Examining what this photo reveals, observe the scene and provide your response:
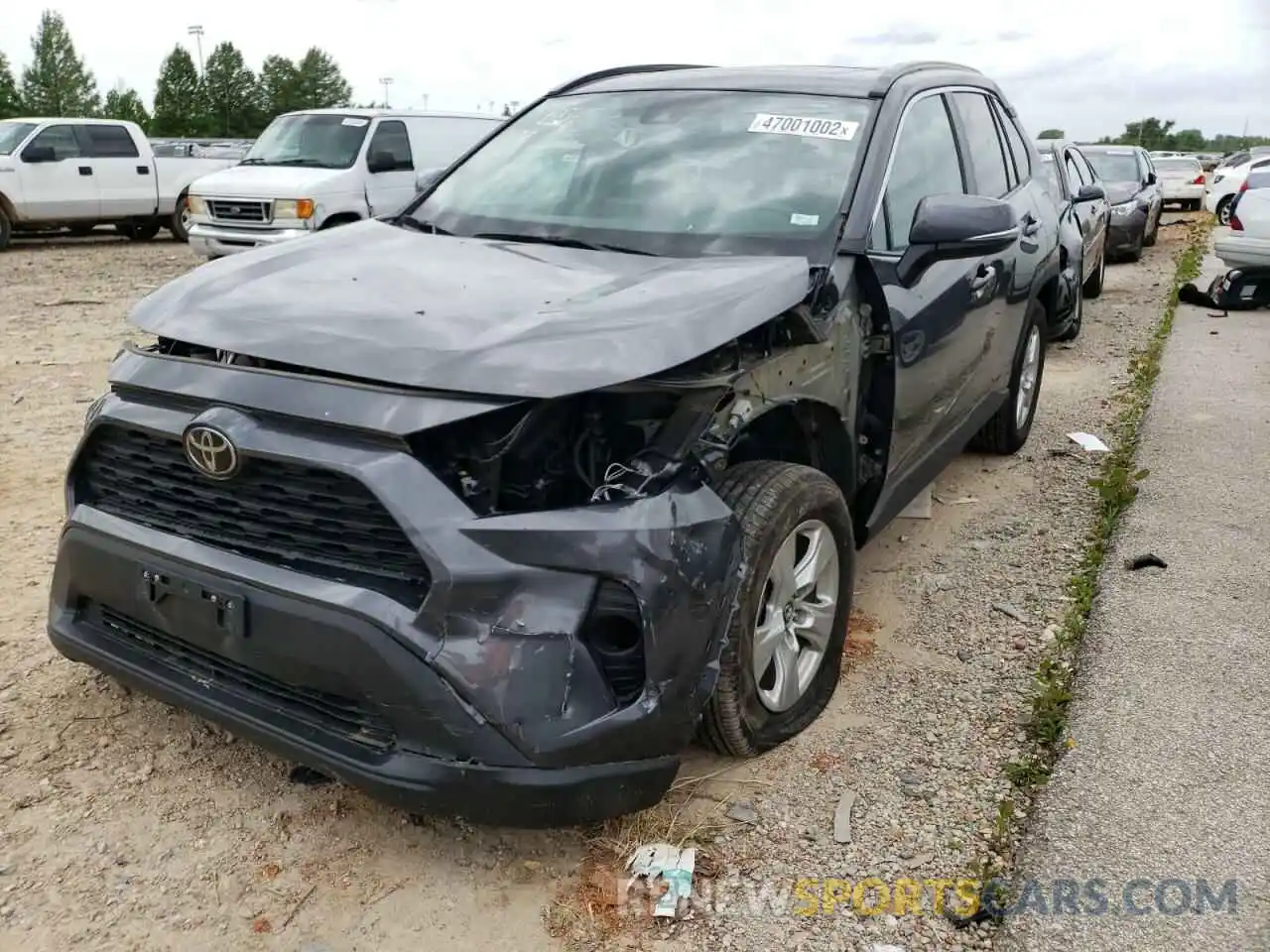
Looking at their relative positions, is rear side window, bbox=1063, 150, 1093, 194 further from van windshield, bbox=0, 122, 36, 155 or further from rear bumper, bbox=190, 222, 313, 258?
van windshield, bbox=0, 122, 36, 155

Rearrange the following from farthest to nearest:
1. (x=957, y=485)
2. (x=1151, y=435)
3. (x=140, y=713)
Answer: (x=1151, y=435) → (x=957, y=485) → (x=140, y=713)

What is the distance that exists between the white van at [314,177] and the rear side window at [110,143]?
4381 mm

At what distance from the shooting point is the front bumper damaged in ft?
7.43

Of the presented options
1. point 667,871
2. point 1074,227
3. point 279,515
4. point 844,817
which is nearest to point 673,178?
point 279,515

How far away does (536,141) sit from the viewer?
4.12m

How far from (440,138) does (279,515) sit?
452 inches

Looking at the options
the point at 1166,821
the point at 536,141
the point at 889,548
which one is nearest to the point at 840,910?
the point at 1166,821

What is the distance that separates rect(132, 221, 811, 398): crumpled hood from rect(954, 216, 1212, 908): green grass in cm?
144

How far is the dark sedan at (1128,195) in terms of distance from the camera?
14.5 meters

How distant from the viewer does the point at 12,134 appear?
1520 cm

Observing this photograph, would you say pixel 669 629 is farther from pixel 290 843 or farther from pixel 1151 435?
pixel 1151 435

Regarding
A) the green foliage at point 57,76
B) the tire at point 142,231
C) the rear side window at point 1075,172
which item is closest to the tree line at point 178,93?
the green foliage at point 57,76

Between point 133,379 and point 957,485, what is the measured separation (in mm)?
4016

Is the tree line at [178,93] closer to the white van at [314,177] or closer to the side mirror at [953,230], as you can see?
the white van at [314,177]
